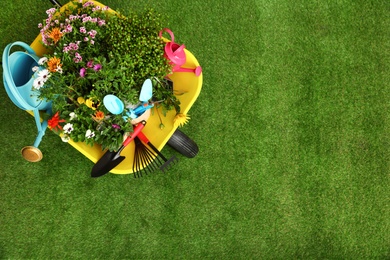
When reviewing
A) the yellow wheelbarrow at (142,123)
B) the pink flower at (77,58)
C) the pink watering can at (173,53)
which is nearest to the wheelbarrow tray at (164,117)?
the yellow wheelbarrow at (142,123)

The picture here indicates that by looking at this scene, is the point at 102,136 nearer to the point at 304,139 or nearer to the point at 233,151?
the point at 233,151

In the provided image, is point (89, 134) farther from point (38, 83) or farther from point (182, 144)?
point (182, 144)

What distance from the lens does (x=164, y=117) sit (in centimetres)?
128

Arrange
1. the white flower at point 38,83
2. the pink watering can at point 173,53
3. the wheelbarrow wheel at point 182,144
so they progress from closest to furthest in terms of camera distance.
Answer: the white flower at point 38,83, the pink watering can at point 173,53, the wheelbarrow wheel at point 182,144

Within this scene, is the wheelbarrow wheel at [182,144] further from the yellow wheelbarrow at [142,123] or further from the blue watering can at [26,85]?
the blue watering can at [26,85]

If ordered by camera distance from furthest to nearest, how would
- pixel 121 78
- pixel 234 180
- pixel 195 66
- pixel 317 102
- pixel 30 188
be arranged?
pixel 317 102, pixel 234 180, pixel 30 188, pixel 195 66, pixel 121 78

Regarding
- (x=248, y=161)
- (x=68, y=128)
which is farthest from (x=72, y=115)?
(x=248, y=161)

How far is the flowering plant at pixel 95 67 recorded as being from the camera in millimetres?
1041

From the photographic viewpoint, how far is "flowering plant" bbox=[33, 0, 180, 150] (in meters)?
1.04

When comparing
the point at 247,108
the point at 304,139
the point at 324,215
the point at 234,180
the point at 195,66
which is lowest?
the point at 324,215

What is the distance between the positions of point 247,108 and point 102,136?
Result: 2.59 ft

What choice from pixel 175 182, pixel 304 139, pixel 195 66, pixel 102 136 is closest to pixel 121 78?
pixel 102 136

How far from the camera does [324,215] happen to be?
168 cm

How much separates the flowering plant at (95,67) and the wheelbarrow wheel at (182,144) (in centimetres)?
36
